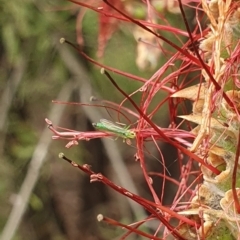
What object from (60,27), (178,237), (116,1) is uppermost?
(178,237)

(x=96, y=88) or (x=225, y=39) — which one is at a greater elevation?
(x=225, y=39)

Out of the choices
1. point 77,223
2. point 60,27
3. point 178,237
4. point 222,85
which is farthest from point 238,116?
point 77,223

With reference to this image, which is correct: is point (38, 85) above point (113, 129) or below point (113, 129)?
below

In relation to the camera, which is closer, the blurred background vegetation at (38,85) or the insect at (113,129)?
the insect at (113,129)

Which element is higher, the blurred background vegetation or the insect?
the insect

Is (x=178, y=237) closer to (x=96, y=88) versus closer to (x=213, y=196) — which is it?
(x=213, y=196)

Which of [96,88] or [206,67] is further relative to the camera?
[96,88]

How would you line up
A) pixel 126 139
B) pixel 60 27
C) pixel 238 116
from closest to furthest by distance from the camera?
pixel 238 116, pixel 126 139, pixel 60 27

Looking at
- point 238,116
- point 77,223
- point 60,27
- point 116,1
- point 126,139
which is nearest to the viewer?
point 238,116

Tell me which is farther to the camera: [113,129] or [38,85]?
[38,85]

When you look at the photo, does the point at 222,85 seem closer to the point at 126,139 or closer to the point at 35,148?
the point at 126,139

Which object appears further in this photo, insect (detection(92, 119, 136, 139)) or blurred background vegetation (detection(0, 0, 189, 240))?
blurred background vegetation (detection(0, 0, 189, 240))
